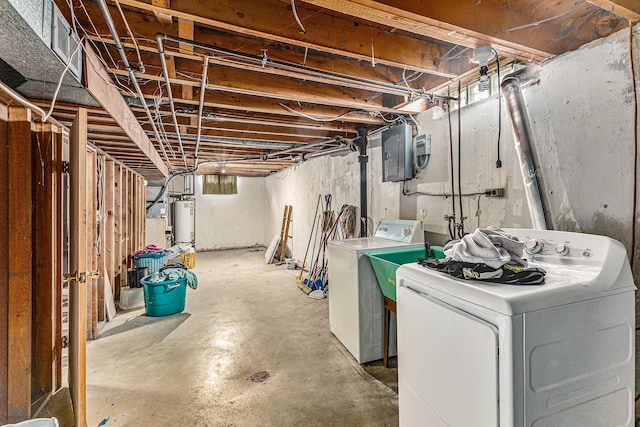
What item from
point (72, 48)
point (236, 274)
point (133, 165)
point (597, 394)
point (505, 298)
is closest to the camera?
point (505, 298)

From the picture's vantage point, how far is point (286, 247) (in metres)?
7.10

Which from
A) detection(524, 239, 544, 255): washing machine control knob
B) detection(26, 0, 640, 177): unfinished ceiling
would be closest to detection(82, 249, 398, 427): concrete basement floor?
detection(524, 239, 544, 255): washing machine control knob

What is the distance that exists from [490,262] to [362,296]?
4.80 feet

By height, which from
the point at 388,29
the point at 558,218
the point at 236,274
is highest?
the point at 388,29

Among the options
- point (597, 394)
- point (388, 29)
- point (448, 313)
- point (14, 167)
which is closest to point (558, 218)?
point (597, 394)

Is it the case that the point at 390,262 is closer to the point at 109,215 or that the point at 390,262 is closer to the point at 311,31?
the point at 311,31

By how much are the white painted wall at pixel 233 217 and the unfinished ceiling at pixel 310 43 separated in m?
5.54

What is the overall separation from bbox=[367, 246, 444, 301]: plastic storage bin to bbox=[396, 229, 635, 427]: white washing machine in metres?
0.80

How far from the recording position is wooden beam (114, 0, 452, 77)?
4.89ft

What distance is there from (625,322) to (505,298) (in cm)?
68

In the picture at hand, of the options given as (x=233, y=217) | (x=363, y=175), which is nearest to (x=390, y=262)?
(x=363, y=175)

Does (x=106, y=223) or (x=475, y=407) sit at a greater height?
(x=106, y=223)

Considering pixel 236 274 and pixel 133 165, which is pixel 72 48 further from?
pixel 236 274

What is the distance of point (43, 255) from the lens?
2.07m
